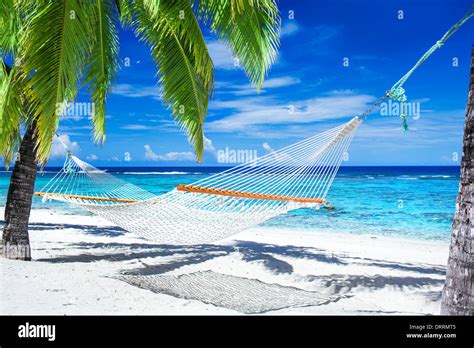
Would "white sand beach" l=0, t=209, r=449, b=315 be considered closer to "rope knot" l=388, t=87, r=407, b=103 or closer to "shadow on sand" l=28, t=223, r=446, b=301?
"shadow on sand" l=28, t=223, r=446, b=301

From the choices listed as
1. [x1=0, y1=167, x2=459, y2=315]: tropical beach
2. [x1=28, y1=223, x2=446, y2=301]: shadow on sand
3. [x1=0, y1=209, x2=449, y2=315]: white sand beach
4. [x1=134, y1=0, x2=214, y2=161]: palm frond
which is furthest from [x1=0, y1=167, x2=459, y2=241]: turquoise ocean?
[x1=134, y1=0, x2=214, y2=161]: palm frond

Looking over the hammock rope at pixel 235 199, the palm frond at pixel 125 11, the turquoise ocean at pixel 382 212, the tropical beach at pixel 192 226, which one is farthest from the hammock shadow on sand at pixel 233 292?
the turquoise ocean at pixel 382 212

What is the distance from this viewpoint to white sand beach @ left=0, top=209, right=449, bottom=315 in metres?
2.69

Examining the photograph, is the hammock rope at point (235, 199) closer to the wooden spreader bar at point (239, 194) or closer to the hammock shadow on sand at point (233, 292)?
the wooden spreader bar at point (239, 194)

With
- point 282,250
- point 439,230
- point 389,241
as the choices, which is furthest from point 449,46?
point 282,250

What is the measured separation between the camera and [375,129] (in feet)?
99.2

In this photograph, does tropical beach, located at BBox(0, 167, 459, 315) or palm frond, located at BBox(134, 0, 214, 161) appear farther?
palm frond, located at BBox(134, 0, 214, 161)

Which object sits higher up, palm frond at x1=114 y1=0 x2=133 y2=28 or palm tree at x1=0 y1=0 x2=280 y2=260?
palm frond at x1=114 y1=0 x2=133 y2=28

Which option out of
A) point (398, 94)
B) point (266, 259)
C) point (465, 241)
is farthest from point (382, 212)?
point (465, 241)

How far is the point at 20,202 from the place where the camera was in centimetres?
370

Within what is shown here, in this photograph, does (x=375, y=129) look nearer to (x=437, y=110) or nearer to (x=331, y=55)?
(x=437, y=110)

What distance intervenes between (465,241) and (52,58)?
2.36 m

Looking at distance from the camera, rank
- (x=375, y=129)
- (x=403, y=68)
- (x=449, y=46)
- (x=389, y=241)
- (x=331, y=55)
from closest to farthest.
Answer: (x=389, y=241) < (x=449, y=46) < (x=375, y=129) < (x=403, y=68) < (x=331, y=55)
